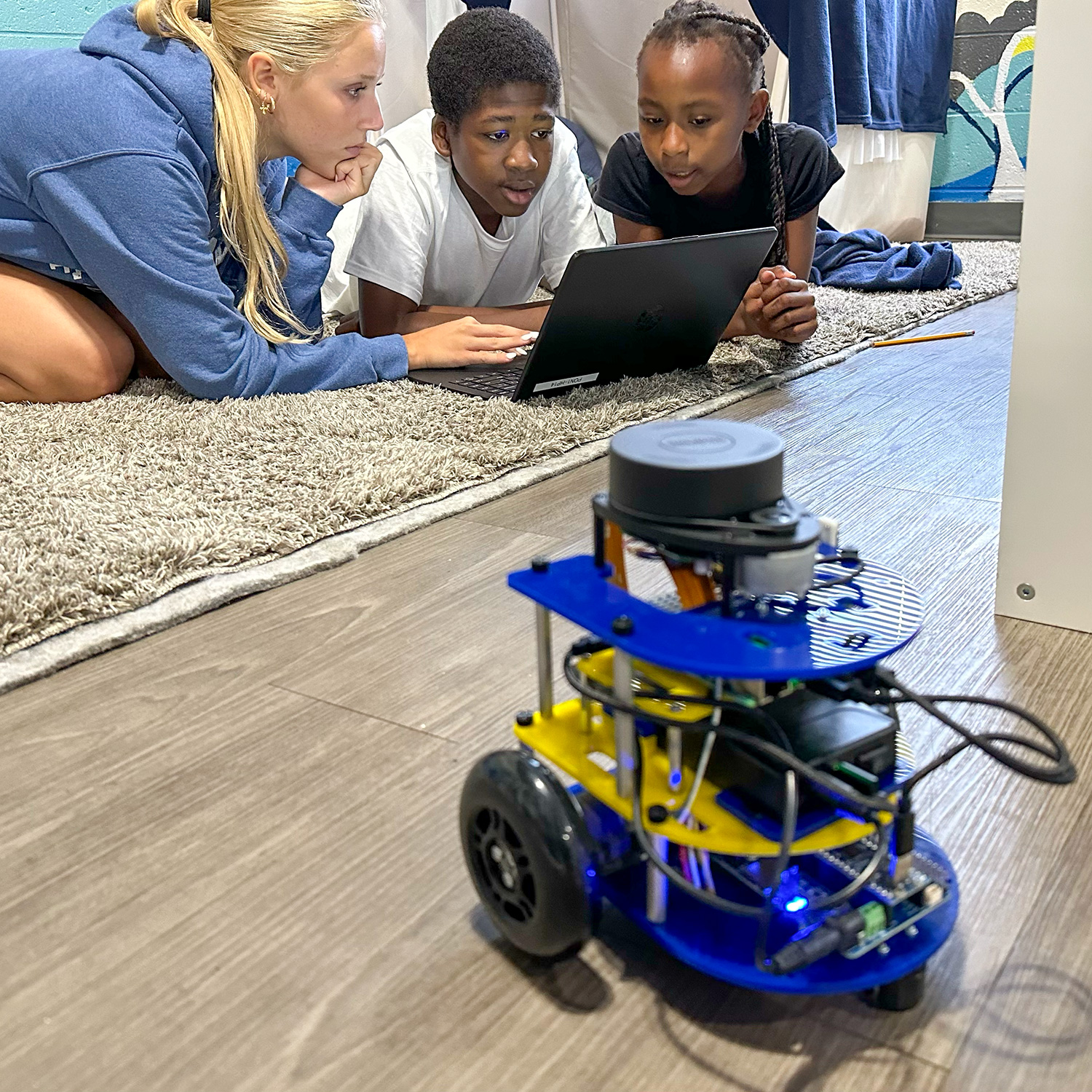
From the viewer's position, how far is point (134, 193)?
129 cm

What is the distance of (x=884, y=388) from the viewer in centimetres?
147

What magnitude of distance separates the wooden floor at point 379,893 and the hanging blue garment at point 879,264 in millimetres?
1492

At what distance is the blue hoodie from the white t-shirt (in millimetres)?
316

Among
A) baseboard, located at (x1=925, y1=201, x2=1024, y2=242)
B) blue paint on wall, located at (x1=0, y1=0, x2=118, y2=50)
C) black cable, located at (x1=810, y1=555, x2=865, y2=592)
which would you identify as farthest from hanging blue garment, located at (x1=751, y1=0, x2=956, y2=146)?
black cable, located at (x1=810, y1=555, x2=865, y2=592)

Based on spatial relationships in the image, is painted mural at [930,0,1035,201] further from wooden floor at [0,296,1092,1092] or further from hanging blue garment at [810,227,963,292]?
wooden floor at [0,296,1092,1092]

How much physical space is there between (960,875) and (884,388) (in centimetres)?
107

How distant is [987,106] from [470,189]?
2475mm

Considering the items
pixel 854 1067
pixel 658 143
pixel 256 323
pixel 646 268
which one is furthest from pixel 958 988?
pixel 658 143

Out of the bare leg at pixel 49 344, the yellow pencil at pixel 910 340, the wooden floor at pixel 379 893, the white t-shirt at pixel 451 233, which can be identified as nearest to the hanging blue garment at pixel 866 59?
the white t-shirt at pixel 451 233

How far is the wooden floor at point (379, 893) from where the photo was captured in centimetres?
42

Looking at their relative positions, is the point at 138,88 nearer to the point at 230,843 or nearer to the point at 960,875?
the point at 230,843

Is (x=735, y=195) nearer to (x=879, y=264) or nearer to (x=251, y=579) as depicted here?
(x=879, y=264)

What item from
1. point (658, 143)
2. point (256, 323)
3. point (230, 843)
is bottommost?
point (230, 843)

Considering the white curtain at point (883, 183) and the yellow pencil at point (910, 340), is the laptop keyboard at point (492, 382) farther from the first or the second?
the white curtain at point (883, 183)
